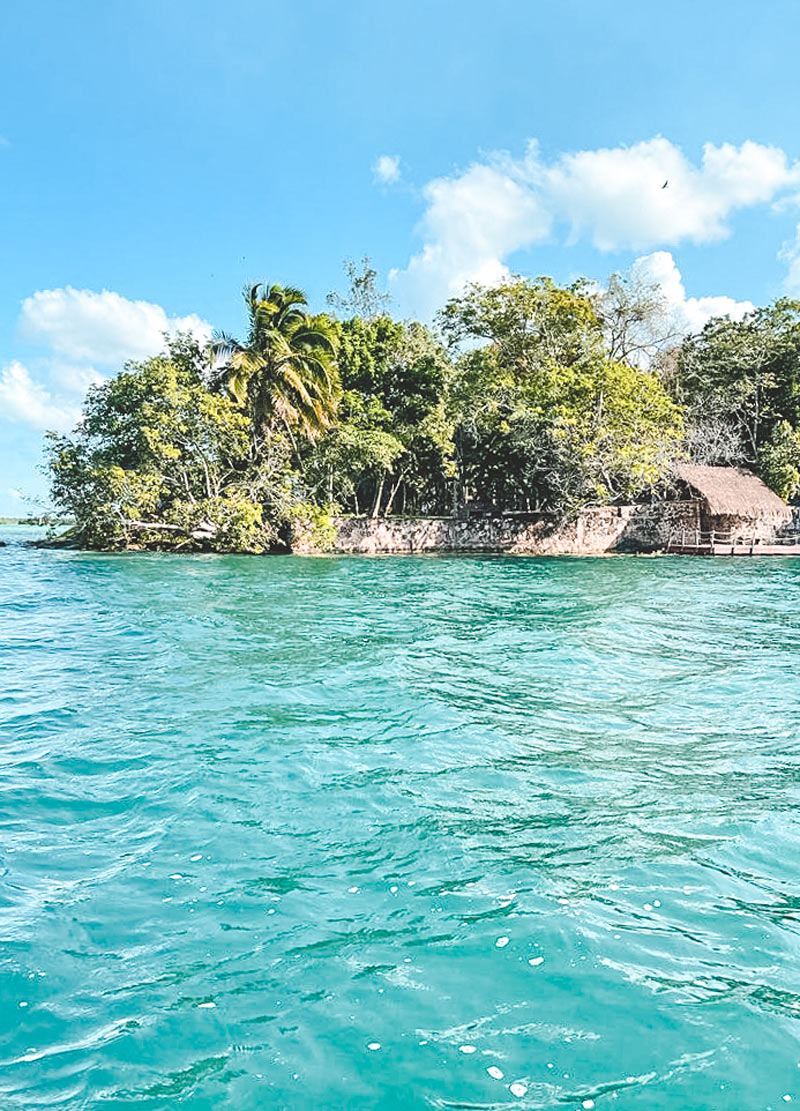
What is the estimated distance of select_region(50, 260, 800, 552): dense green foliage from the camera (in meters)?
24.8

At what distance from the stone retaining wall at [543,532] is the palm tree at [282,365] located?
431cm

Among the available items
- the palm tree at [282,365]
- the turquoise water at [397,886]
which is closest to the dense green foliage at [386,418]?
the palm tree at [282,365]

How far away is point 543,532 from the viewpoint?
2739 centimetres

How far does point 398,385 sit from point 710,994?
27.9 metres

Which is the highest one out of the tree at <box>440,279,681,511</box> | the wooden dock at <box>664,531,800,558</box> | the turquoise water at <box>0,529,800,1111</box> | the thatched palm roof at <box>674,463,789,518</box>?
the tree at <box>440,279,681,511</box>

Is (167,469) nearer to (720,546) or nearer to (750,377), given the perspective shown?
(720,546)

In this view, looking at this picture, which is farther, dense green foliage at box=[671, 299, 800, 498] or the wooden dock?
dense green foliage at box=[671, 299, 800, 498]

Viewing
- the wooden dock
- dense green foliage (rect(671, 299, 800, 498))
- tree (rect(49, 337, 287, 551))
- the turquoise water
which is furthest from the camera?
dense green foliage (rect(671, 299, 800, 498))

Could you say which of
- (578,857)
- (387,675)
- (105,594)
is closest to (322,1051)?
(578,857)

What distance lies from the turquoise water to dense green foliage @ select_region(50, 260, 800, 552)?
17.9 metres

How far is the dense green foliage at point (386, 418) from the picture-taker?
24766mm

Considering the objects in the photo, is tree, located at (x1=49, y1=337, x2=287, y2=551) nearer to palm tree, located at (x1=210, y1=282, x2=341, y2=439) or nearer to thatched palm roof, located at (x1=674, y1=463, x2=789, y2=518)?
palm tree, located at (x1=210, y1=282, x2=341, y2=439)

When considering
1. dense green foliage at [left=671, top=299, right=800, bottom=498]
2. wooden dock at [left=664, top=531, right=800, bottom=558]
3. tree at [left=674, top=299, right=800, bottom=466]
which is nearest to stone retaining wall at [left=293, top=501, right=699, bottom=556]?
wooden dock at [left=664, top=531, right=800, bottom=558]

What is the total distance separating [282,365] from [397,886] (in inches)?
929
